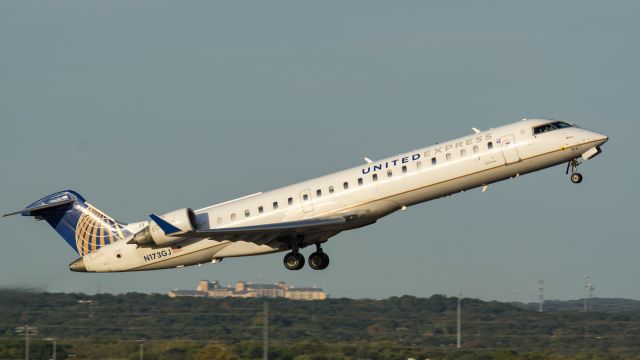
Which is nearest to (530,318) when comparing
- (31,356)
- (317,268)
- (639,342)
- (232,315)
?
(639,342)

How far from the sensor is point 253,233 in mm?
36281

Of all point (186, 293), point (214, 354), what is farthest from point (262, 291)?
point (214, 354)

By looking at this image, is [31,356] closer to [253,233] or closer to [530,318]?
[253,233]

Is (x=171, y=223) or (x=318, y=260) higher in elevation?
(x=171, y=223)

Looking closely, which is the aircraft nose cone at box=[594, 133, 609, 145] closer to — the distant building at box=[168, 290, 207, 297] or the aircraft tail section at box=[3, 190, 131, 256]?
the aircraft tail section at box=[3, 190, 131, 256]

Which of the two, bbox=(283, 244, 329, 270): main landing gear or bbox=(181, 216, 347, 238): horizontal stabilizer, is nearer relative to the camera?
bbox=(181, 216, 347, 238): horizontal stabilizer

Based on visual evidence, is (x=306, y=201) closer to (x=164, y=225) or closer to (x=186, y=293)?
(x=164, y=225)

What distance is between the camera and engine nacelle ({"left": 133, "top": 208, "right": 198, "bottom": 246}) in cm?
3666

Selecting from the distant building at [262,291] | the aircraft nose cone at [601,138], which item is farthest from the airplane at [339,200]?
the distant building at [262,291]

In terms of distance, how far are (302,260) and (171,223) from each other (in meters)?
4.33

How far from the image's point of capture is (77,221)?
4078 cm

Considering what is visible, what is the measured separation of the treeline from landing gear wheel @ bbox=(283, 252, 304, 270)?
428cm

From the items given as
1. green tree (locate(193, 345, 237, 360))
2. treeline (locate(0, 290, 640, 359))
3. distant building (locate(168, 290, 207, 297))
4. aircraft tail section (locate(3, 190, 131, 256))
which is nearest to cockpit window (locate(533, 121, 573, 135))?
treeline (locate(0, 290, 640, 359))

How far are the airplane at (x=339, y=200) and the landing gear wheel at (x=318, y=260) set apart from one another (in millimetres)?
31
